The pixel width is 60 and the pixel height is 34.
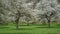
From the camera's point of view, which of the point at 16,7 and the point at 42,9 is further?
the point at 42,9

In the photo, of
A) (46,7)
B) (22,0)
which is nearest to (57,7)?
(46,7)

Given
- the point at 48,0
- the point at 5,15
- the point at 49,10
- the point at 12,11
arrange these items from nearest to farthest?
the point at 12,11 < the point at 5,15 < the point at 49,10 < the point at 48,0

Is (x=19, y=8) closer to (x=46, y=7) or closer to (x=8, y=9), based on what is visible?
(x=8, y=9)

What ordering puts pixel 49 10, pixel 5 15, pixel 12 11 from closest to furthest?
pixel 12 11, pixel 5 15, pixel 49 10

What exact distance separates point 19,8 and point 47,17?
14676 millimetres

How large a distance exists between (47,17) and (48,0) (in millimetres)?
6191

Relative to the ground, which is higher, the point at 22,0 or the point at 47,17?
the point at 22,0

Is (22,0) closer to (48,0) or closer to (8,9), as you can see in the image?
(8,9)

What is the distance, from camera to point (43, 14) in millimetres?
51219

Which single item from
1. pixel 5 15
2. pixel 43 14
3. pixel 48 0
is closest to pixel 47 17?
pixel 43 14

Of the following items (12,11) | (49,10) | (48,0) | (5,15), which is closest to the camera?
(12,11)

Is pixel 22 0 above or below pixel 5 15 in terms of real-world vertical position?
above

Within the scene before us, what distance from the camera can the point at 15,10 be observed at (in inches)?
1499

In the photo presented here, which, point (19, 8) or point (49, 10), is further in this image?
point (49, 10)
